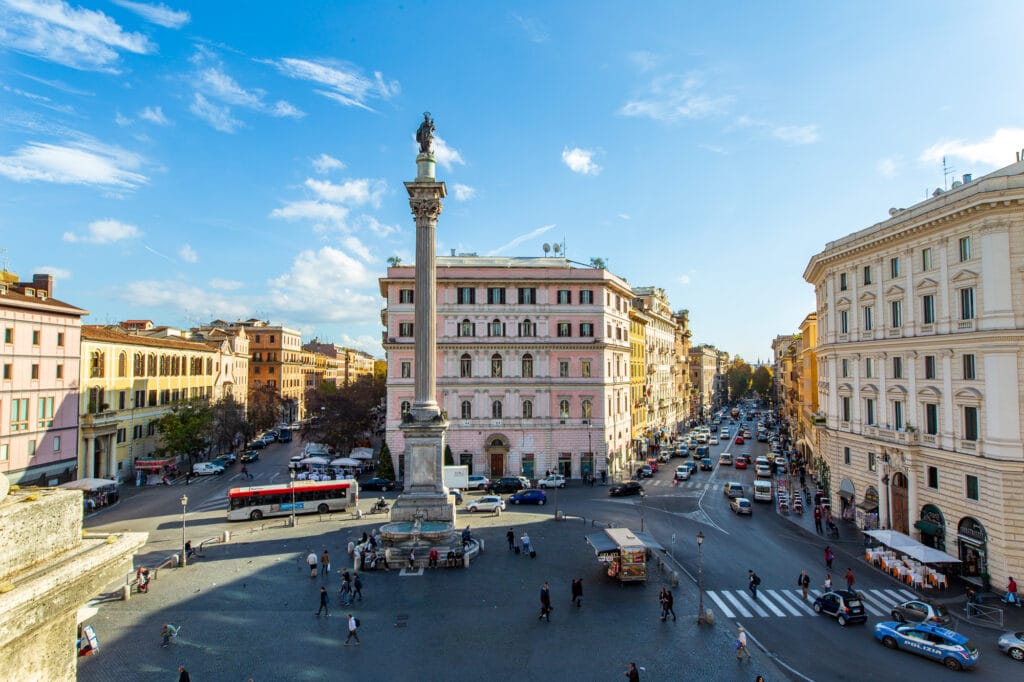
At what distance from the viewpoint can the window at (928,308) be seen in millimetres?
31041

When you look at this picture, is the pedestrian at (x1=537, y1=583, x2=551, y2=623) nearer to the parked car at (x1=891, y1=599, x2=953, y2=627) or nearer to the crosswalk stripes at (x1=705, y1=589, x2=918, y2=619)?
the crosswalk stripes at (x1=705, y1=589, x2=918, y2=619)

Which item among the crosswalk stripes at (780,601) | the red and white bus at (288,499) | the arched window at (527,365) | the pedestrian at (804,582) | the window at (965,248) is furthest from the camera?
the arched window at (527,365)

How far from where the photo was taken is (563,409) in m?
54.7

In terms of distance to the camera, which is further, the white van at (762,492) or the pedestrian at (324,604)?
the white van at (762,492)

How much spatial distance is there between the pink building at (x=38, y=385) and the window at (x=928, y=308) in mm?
57853

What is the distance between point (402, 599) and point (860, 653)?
56.8 feet

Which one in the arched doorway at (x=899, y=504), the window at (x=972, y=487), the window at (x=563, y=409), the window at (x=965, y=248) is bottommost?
the arched doorway at (x=899, y=504)

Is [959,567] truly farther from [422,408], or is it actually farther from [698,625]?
[422,408]

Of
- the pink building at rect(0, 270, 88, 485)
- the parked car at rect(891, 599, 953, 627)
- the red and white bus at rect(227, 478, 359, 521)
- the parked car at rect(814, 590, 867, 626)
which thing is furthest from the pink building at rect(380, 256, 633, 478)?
the parked car at rect(891, 599, 953, 627)

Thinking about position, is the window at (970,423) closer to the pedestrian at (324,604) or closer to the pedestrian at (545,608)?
the pedestrian at (545,608)

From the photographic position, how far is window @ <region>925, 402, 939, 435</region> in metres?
30.7

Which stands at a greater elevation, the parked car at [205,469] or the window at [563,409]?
the window at [563,409]

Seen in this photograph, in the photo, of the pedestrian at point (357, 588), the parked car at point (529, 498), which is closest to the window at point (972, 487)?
the parked car at point (529, 498)

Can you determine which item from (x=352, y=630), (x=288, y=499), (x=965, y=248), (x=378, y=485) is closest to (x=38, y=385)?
(x=288, y=499)
